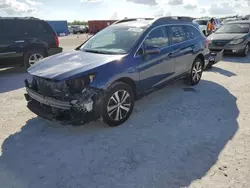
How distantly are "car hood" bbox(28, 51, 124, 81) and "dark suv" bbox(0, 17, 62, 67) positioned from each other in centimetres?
414

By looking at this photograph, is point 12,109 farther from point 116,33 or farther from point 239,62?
point 239,62

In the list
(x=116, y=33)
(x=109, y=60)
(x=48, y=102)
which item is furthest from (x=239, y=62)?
(x=48, y=102)

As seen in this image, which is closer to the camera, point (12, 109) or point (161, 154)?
point (161, 154)

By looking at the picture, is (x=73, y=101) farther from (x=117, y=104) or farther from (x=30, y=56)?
(x=30, y=56)

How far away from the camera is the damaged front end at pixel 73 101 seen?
3.40 meters

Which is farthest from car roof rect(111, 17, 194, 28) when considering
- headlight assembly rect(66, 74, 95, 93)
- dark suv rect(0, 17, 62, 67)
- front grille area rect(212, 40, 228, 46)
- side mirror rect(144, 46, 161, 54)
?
front grille area rect(212, 40, 228, 46)

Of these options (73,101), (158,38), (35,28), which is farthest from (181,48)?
(35,28)

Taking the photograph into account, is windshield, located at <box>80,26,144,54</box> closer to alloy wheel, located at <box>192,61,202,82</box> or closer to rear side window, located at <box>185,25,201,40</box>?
rear side window, located at <box>185,25,201,40</box>

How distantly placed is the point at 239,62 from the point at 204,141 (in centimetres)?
703

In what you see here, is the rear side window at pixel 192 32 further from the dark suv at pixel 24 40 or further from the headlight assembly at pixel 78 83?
the dark suv at pixel 24 40

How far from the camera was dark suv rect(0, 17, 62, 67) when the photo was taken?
301 inches

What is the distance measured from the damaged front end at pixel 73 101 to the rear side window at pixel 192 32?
3.24 m

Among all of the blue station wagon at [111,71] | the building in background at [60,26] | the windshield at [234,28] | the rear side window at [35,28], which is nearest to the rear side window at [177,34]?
the blue station wagon at [111,71]

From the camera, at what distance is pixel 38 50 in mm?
8250
